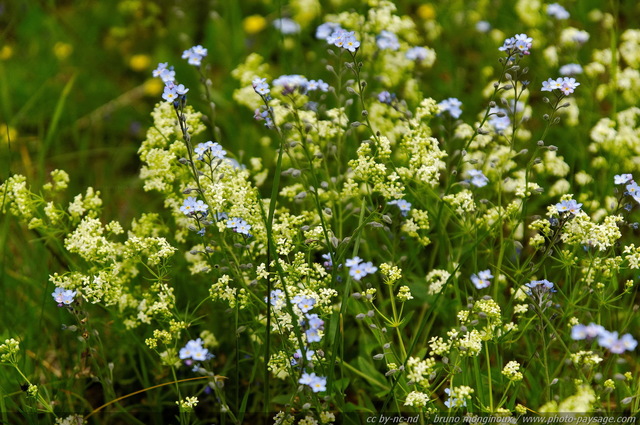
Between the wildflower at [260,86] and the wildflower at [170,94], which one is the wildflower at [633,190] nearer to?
the wildflower at [260,86]

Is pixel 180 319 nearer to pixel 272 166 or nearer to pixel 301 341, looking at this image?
pixel 301 341

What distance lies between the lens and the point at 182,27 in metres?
7.84

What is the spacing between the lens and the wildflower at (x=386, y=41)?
4.82 meters

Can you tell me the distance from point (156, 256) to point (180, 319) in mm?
383

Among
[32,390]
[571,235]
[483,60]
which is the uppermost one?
[483,60]

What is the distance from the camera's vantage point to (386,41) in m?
4.93

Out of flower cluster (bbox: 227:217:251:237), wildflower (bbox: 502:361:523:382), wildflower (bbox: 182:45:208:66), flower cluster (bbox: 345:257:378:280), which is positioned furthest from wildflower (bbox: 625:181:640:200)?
wildflower (bbox: 182:45:208:66)

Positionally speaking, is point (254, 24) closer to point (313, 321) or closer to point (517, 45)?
point (517, 45)

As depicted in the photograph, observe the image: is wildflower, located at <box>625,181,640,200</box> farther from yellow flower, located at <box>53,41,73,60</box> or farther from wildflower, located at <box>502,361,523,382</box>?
yellow flower, located at <box>53,41,73,60</box>

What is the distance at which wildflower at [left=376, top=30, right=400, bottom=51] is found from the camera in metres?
4.82

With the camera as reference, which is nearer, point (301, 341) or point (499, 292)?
point (301, 341)

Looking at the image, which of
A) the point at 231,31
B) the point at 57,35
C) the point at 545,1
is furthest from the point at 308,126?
the point at 57,35

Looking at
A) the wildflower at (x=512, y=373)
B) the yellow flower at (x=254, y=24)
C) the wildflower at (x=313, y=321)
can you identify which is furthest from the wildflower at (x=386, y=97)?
the yellow flower at (x=254, y=24)

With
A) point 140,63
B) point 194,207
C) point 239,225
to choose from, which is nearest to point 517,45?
point 239,225
